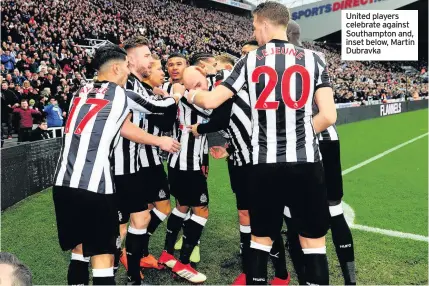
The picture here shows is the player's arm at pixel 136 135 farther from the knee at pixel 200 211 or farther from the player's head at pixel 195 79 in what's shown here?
the knee at pixel 200 211

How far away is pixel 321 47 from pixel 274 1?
163ft

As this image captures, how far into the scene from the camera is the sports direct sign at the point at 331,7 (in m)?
48.0

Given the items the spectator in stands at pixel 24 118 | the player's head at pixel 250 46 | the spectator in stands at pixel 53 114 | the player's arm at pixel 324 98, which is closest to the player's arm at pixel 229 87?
the player's arm at pixel 324 98

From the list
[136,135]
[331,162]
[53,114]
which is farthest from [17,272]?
[53,114]

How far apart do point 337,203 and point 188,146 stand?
148cm

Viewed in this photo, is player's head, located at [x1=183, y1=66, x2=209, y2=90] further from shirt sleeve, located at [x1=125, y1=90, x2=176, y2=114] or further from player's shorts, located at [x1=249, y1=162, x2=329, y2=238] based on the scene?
player's shorts, located at [x1=249, y1=162, x2=329, y2=238]

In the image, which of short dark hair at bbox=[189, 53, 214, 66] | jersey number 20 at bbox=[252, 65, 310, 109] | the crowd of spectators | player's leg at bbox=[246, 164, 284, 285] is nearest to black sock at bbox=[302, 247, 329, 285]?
player's leg at bbox=[246, 164, 284, 285]

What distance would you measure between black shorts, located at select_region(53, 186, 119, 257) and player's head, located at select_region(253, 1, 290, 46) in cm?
151

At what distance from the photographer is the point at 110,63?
294 cm

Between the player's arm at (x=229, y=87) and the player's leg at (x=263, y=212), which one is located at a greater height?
the player's arm at (x=229, y=87)

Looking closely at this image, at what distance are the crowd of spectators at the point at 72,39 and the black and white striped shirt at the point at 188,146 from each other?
135 centimetres

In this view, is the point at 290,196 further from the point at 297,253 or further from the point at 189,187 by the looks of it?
the point at 189,187

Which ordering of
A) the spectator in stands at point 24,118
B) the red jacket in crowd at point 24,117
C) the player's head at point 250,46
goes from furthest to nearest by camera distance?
1. the red jacket in crowd at point 24,117
2. the spectator in stands at point 24,118
3. the player's head at point 250,46

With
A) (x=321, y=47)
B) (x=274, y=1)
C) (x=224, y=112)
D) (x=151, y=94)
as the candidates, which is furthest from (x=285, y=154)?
(x=321, y=47)
